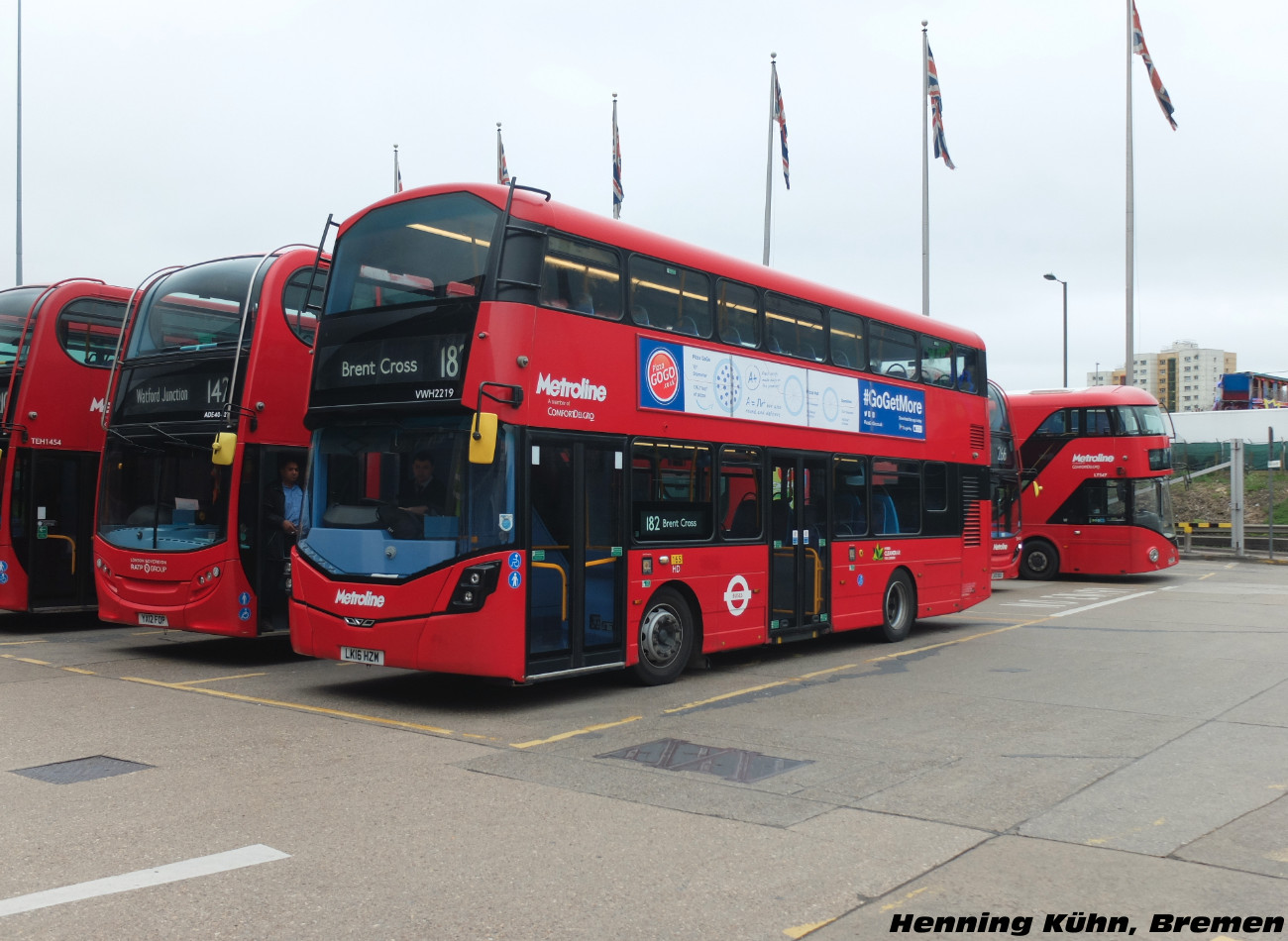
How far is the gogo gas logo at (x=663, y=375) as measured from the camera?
1055 cm

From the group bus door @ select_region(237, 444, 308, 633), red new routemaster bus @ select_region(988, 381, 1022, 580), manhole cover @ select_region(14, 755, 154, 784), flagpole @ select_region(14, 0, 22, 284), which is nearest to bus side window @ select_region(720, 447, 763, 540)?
bus door @ select_region(237, 444, 308, 633)

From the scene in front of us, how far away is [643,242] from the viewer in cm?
1065

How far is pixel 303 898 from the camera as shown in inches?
185

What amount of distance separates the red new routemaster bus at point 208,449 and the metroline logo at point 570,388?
3730 mm

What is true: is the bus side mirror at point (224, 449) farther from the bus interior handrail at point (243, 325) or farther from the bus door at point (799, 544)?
the bus door at point (799, 544)

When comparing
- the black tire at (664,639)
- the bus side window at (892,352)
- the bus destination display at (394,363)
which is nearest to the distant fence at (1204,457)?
the bus side window at (892,352)

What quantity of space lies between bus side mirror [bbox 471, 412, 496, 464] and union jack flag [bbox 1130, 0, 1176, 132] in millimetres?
28088

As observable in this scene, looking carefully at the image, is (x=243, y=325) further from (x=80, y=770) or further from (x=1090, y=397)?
(x=1090, y=397)

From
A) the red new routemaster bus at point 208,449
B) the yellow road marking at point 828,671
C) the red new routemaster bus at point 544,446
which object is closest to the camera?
the red new routemaster bus at point 544,446

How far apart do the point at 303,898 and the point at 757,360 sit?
27.2 ft

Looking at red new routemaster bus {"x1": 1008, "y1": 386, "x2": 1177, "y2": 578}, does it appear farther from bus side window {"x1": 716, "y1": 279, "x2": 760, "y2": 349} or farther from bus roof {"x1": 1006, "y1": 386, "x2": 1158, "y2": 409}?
bus side window {"x1": 716, "y1": 279, "x2": 760, "y2": 349}

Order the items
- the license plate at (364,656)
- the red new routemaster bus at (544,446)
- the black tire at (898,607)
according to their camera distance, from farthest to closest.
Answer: the black tire at (898,607)
the license plate at (364,656)
the red new routemaster bus at (544,446)

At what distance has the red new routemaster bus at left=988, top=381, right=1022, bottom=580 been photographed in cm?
2441

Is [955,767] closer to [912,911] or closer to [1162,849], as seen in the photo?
[1162,849]
